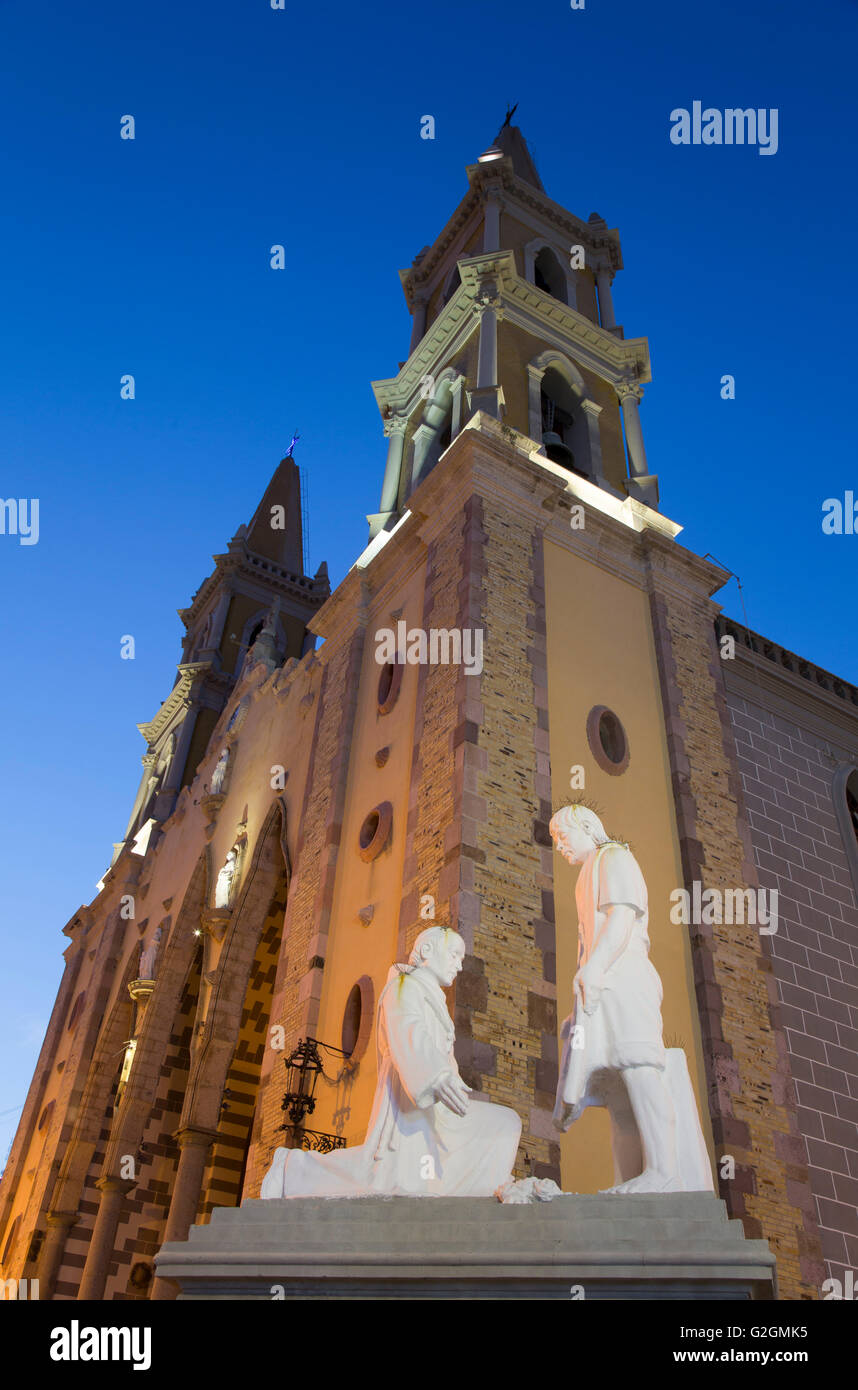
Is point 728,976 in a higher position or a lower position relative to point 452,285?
lower

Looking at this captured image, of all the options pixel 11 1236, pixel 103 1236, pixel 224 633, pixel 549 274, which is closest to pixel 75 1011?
pixel 11 1236

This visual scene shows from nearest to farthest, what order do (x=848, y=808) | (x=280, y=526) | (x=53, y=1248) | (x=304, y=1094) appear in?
(x=304, y=1094) < (x=848, y=808) < (x=53, y=1248) < (x=280, y=526)

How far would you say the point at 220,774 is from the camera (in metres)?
24.5

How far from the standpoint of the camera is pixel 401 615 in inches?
685

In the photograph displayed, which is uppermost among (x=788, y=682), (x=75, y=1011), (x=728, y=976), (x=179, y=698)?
(x=179, y=698)

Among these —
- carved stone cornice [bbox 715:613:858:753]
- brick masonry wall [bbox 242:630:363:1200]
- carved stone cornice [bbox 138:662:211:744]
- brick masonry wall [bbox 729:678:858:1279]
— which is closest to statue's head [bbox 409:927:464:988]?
brick masonry wall [bbox 242:630:363:1200]

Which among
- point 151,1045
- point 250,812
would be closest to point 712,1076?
point 250,812

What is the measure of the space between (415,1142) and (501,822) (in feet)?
23.3

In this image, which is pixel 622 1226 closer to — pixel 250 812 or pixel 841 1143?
pixel 841 1143

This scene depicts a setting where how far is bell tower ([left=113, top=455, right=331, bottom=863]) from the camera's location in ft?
110

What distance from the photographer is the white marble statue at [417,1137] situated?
564 centimetres

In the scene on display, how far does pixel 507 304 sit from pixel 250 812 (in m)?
11.2

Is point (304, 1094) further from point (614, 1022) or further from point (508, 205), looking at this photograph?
point (508, 205)

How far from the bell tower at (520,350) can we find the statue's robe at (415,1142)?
1336 cm
